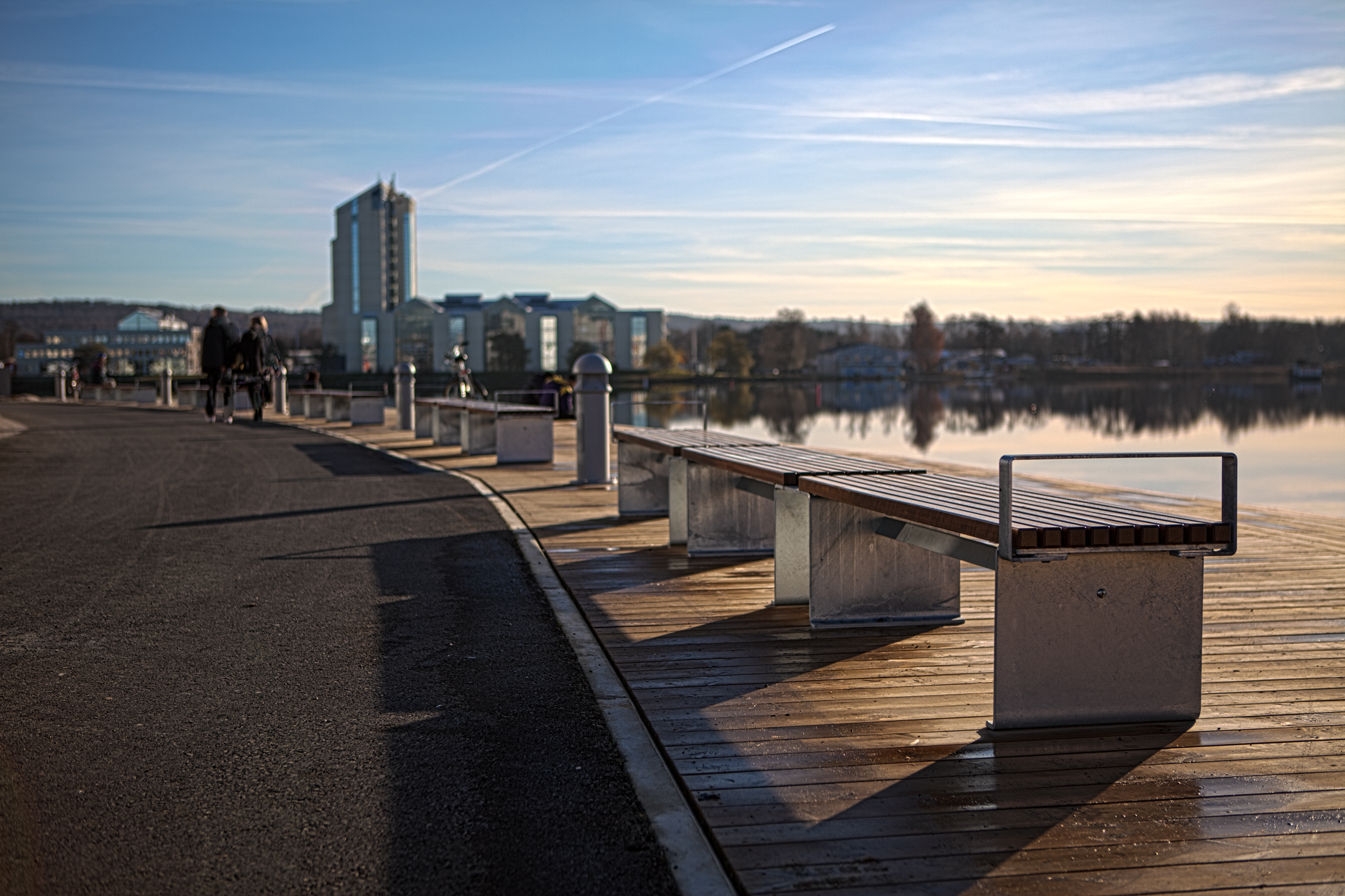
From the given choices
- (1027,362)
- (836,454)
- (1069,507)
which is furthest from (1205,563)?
(1027,362)

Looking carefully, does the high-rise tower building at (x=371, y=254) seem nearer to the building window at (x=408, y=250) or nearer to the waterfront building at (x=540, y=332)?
the building window at (x=408, y=250)

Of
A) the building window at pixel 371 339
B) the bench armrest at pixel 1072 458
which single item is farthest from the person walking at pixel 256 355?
the building window at pixel 371 339

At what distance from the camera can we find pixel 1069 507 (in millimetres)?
4555

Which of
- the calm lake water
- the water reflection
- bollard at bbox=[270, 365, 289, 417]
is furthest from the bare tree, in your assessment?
bollard at bbox=[270, 365, 289, 417]

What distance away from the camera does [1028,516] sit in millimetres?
4211

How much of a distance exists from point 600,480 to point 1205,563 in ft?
22.1

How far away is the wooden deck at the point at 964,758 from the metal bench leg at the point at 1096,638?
4.3 inches

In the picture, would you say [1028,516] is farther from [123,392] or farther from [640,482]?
[123,392]

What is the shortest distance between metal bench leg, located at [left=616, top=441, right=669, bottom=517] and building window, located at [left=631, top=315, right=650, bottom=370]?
288 feet

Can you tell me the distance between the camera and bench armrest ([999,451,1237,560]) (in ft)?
12.7

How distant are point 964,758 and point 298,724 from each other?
2.36m

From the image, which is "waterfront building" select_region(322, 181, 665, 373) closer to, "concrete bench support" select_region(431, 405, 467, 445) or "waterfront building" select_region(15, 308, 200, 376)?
"waterfront building" select_region(15, 308, 200, 376)

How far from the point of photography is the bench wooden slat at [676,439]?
26.4 ft

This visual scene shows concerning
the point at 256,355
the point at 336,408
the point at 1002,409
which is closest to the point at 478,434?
the point at 256,355
